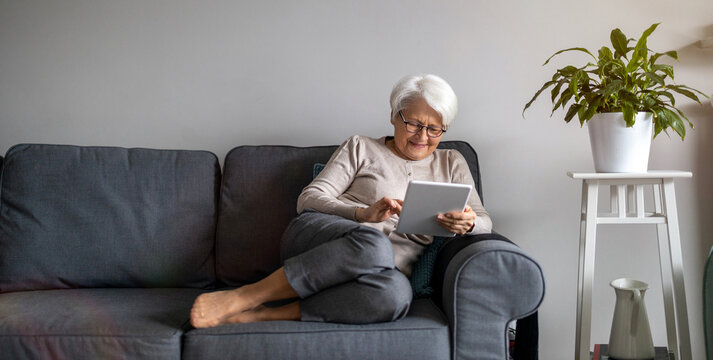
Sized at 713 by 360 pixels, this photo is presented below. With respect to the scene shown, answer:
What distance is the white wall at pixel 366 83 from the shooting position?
2281 mm

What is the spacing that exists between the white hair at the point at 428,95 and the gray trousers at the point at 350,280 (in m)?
0.54

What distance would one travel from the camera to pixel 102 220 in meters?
1.98

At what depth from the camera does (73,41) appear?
8.01 feet

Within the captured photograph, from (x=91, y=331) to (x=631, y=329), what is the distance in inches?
59.8

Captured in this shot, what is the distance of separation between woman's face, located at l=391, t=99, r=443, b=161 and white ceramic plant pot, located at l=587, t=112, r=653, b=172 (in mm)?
500

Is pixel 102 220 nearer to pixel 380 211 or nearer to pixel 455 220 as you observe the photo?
pixel 380 211

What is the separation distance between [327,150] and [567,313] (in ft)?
3.78

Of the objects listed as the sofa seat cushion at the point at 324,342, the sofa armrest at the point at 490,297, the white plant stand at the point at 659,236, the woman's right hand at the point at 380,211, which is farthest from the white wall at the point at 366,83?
the sofa seat cushion at the point at 324,342

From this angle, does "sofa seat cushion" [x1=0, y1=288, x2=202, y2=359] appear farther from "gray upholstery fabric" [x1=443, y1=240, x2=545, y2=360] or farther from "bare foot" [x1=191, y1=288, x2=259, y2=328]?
"gray upholstery fabric" [x1=443, y1=240, x2=545, y2=360]

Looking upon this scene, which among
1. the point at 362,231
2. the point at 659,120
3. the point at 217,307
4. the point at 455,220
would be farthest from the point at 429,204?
the point at 659,120

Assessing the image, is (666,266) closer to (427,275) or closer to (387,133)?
(427,275)

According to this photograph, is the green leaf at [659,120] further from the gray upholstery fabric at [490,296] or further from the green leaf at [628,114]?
the gray upholstery fabric at [490,296]

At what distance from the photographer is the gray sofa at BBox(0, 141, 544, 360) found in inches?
56.7

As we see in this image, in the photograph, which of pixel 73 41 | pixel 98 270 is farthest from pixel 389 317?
pixel 73 41
